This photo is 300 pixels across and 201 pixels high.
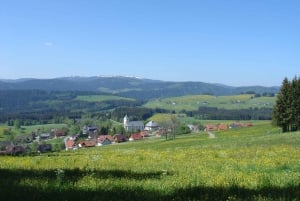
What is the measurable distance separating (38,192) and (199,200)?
3212 millimetres

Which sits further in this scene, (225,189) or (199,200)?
(225,189)

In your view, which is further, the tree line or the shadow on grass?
the tree line

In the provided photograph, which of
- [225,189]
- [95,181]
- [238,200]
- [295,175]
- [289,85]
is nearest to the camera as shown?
[238,200]

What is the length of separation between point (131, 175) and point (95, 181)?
6.71ft

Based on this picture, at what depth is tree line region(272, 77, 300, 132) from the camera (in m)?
83.2

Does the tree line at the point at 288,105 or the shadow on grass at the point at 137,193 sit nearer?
the shadow on grass at the point at 137,193

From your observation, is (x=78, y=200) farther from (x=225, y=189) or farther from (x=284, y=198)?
(x=284, y=198)

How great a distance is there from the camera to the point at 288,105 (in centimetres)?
8394

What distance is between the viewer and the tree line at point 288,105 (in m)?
83.2

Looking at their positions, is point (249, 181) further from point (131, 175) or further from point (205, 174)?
point (131, 175)

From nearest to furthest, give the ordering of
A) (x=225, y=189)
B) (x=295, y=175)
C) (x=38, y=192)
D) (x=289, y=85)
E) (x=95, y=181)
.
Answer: (x=38, y=192), (x=225, y=189), (x=95, y=181), (x=295, y=175), (x=289, y=85)

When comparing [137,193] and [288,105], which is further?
[288,105]

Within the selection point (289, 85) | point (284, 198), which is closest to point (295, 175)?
point (284, 198)

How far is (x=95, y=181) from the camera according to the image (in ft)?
34.8
